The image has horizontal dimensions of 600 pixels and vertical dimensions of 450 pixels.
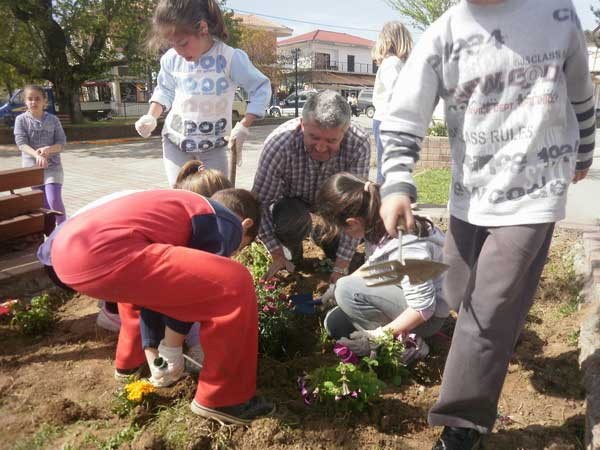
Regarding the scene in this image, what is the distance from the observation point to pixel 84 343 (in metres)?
2.57

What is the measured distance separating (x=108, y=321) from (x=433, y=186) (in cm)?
435

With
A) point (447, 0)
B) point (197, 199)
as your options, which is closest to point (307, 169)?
point (197, 199)

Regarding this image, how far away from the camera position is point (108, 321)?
2635 millimetres

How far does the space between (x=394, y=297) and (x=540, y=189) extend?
968mm

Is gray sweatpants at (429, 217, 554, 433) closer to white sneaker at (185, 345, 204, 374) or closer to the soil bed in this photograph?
the soil bed

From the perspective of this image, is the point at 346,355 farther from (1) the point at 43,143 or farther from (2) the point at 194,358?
(1) the point at 43,143

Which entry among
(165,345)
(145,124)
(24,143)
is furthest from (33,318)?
(24,143)

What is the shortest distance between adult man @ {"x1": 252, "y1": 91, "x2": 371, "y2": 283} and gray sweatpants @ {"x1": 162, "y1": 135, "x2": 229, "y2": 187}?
0.26 meters

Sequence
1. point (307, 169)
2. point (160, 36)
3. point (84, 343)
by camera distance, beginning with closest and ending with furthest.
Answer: point (84, 343)
point (160, 36)
point (307, 169)

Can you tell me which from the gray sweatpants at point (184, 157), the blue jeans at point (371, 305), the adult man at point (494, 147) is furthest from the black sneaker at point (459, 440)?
the gray sweatpants at point (184, 157)

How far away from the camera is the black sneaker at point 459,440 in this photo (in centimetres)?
164

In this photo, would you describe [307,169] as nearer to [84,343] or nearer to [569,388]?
Answer: [84,343]

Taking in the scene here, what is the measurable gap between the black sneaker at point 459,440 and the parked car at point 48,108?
10.1 meters

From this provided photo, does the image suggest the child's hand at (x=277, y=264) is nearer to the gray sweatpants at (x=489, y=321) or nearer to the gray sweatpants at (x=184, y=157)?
the gray sweatpants at (x=184, y=157)
